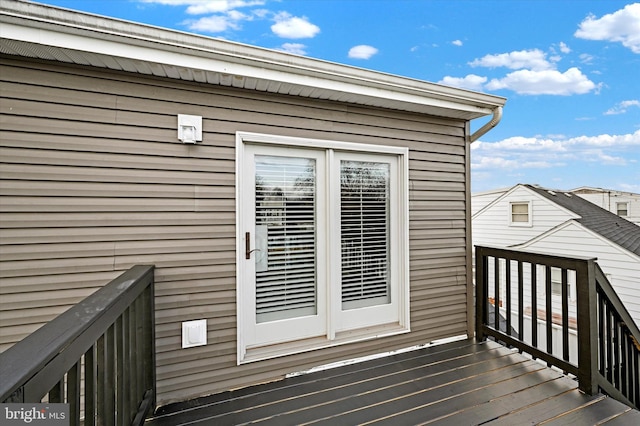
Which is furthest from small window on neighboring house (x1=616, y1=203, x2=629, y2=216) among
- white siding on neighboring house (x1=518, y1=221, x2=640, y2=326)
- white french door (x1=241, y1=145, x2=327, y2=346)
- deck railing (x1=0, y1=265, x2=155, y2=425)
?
deck railing (x1=0, y1=265, x2=155, y2=425)

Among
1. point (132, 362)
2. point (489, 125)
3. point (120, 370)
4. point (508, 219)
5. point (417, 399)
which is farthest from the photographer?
point (508, 219)

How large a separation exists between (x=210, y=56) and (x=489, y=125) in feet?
8.59

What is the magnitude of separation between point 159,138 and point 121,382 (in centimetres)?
153

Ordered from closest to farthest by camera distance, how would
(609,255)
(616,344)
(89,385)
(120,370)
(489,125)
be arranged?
1. (89,385)
2. (120,370)
3. (616,344)
4. (489,125)
5. (609,255)

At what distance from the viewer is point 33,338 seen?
0.94 meters

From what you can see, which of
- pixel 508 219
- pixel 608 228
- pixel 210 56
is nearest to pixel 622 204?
pixel 608 228

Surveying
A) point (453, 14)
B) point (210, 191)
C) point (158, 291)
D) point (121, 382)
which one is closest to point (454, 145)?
point (210, 191)

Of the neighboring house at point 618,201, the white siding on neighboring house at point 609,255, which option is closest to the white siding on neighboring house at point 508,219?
the white siding on neighboring house at point 609,255

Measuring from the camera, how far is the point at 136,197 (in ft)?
7.22

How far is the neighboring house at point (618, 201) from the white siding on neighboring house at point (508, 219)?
5237mm

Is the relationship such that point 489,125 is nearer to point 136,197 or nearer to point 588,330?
point 588,330

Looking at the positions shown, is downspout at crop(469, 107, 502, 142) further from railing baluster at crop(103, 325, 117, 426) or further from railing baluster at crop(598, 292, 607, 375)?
railing baluster at crop(103, 325, 117, 426)

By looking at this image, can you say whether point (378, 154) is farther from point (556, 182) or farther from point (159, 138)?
point (556, 182)

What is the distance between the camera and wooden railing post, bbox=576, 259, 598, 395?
2.25m
